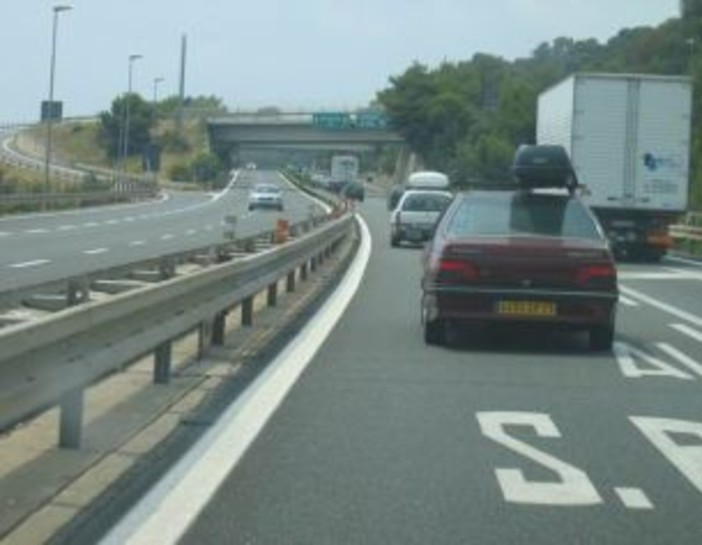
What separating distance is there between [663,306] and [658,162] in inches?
542

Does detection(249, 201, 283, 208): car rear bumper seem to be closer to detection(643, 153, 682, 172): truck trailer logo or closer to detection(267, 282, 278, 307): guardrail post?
detection(643, 153, 682, 172): truck trailer logo

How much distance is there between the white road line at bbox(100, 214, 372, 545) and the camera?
275 inches

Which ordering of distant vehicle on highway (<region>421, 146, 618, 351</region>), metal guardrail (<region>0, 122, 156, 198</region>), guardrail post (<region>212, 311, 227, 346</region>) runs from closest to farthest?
guardrail post (<region>212, 311, 227, 346</region>) → distant vehicle on highway (<region>421, 146, 618, 351</region>) → metal guardrail (<region>0, 122, 156, 198</region>)

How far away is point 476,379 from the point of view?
41.7 ft

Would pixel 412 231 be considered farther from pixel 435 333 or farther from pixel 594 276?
pixel 594 276

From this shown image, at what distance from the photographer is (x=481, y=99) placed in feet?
547

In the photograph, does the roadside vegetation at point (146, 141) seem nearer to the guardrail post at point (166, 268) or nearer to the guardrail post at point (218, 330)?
the guardrail post at point (218, 330)

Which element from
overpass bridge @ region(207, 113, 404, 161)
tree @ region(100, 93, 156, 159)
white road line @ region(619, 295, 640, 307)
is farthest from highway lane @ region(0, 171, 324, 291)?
tree @ region(100, 93, 156, 159)

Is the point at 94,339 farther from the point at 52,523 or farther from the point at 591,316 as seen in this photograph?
the point at 591,316

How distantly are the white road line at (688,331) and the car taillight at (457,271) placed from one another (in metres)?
3.26

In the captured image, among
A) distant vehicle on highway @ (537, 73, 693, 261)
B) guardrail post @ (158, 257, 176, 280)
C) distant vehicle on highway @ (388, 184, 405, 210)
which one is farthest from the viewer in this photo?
distant vehicle on highway @ (388, 184, 405, 210)

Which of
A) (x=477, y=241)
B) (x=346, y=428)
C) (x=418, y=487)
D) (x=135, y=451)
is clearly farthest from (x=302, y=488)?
(x=477, y=241)

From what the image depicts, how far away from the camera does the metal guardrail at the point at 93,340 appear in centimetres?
707

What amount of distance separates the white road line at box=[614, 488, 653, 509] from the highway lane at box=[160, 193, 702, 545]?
11mm
